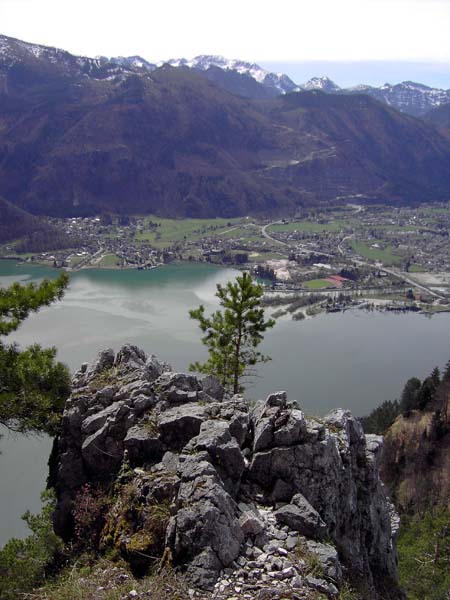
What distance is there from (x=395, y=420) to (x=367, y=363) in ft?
58.7

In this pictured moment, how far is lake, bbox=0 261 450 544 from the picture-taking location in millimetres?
33531

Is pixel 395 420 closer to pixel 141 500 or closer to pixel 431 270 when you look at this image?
pixel 141 500

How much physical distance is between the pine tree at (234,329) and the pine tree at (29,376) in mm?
6363

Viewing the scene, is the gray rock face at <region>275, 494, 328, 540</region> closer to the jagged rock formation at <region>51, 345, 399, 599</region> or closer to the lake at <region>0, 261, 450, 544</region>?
the jagged rock formation at <region>51, 345, 399, 599</region>

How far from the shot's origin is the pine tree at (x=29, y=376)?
10.7 meters

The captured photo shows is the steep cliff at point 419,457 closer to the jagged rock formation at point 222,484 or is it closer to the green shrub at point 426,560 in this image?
the green shrub at point 426,560

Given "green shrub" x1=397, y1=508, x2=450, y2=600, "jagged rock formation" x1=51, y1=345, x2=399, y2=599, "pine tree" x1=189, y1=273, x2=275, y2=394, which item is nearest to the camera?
"jagged rock formation" x1=51, y1=345, x2=399, y2=599

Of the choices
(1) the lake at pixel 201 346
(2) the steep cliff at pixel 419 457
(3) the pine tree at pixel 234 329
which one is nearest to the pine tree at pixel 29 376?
(3) the pine tree at pixel 234 329

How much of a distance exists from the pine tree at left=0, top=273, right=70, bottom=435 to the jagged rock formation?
16.9 inches

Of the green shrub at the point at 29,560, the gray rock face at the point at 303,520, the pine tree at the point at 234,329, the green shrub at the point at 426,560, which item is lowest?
the green shrub at the point at 426,560

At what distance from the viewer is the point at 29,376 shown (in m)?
11.1

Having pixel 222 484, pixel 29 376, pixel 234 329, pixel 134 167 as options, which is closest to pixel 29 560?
pixel 222 484

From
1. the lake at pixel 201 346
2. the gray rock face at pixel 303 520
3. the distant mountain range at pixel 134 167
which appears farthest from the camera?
the distant mountain range at pixel 134 167

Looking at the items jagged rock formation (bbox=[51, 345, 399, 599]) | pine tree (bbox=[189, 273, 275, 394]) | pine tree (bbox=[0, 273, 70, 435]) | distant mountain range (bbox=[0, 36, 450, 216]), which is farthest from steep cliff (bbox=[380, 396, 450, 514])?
distant mountain range (bbox=[0, 36, 450, 216])
